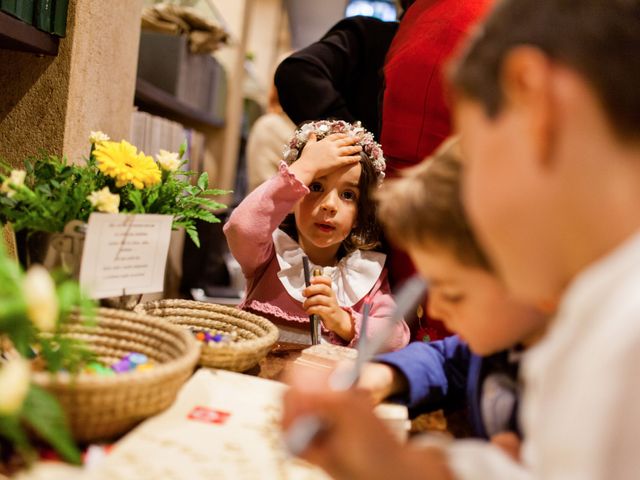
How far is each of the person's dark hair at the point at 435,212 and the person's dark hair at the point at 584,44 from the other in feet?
0.66

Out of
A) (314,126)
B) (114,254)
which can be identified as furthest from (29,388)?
(314,126)

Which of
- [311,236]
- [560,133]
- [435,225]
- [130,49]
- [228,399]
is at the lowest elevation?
[228,399]

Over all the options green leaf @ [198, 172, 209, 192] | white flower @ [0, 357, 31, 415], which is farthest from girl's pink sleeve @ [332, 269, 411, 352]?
white flower @ [0, 357, 31, 415]

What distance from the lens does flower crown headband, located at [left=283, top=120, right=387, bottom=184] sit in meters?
1.54

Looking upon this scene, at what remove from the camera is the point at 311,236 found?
1550 millimetres

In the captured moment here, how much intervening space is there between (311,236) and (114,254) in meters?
0.63

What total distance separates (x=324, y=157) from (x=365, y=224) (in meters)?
0.22

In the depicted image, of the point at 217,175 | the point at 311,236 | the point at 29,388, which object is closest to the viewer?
the point at 29,388

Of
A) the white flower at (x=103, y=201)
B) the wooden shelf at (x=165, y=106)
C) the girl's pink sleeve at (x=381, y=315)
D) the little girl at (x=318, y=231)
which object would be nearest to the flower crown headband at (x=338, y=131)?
the little girl at (x=318, y=231)

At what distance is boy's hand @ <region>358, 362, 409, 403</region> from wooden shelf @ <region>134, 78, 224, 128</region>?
2168 millimetres

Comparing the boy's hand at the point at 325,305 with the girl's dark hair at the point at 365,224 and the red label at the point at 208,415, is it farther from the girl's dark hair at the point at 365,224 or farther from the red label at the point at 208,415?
the red label at the point at 208,415

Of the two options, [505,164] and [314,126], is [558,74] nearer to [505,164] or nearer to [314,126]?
[505,164]

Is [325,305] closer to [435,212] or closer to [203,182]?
[203,182]

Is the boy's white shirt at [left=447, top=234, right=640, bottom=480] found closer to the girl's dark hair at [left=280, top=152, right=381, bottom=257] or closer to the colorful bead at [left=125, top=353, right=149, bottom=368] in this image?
the colorful bead at [left=125, top=353, right=149, bottom=368]
